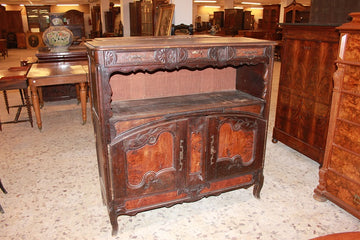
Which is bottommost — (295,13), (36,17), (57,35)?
(57,35)

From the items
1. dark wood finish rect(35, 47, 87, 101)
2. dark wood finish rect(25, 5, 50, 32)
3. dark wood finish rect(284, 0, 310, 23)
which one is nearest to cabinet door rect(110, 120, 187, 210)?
dark wood finish rect(35, 47, 87, 101)

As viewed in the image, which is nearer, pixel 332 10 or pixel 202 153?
pixel 202 153

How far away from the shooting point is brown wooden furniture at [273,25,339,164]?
3.11 metres

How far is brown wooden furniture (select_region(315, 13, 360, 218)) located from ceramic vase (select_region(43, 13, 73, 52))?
4167 mm

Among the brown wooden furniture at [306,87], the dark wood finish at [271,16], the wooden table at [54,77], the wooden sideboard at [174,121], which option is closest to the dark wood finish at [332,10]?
the brown wooden furniture at [306,87]

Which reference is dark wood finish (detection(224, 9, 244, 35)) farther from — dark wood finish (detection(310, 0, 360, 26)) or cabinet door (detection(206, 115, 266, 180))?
cabinet door (detection(206, 115, 266, 180))

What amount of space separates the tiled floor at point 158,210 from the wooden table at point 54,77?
0.90 metres

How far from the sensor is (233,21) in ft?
55.2

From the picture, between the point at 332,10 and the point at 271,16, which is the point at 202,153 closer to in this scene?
the point at 332,10

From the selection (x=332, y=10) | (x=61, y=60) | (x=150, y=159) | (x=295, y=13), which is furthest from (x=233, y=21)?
(x=150, y=159)

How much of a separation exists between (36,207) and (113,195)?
86 cm

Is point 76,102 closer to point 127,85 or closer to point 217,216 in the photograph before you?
point 127,85

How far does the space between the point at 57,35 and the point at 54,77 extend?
50.2 inches

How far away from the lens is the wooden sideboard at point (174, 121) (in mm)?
2023
